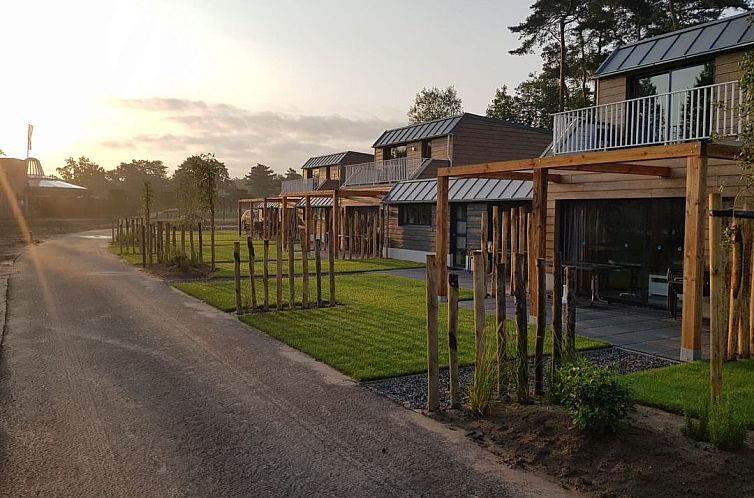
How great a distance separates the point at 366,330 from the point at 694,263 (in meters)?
4.95

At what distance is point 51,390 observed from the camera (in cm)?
655

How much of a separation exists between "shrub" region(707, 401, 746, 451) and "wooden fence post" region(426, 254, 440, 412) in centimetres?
242

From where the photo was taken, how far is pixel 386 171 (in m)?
32.1

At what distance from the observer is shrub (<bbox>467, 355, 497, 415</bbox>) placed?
5.77 meters

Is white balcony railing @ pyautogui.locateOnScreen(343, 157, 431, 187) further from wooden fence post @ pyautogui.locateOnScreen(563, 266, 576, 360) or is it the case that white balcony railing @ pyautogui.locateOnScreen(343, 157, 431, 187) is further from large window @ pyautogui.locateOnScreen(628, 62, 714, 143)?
wooden fence post @ pyautogui.locateOnScreen(563, 266, 576, 360)

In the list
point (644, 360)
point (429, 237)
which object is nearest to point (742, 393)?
point (644, 360)

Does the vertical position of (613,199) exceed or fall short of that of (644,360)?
it exceeds it

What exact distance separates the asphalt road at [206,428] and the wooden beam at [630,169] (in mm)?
6679

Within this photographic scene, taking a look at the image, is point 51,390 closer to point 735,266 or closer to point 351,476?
point 351,476

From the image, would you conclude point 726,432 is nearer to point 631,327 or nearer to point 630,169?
point 631,327

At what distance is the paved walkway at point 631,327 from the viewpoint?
8.95m

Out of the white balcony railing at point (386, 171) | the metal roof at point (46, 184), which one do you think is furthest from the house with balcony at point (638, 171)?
the metal roof at point (46, 184)

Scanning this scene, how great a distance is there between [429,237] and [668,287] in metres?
12.0

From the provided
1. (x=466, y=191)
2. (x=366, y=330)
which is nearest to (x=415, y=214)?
(x=466, y=191)
